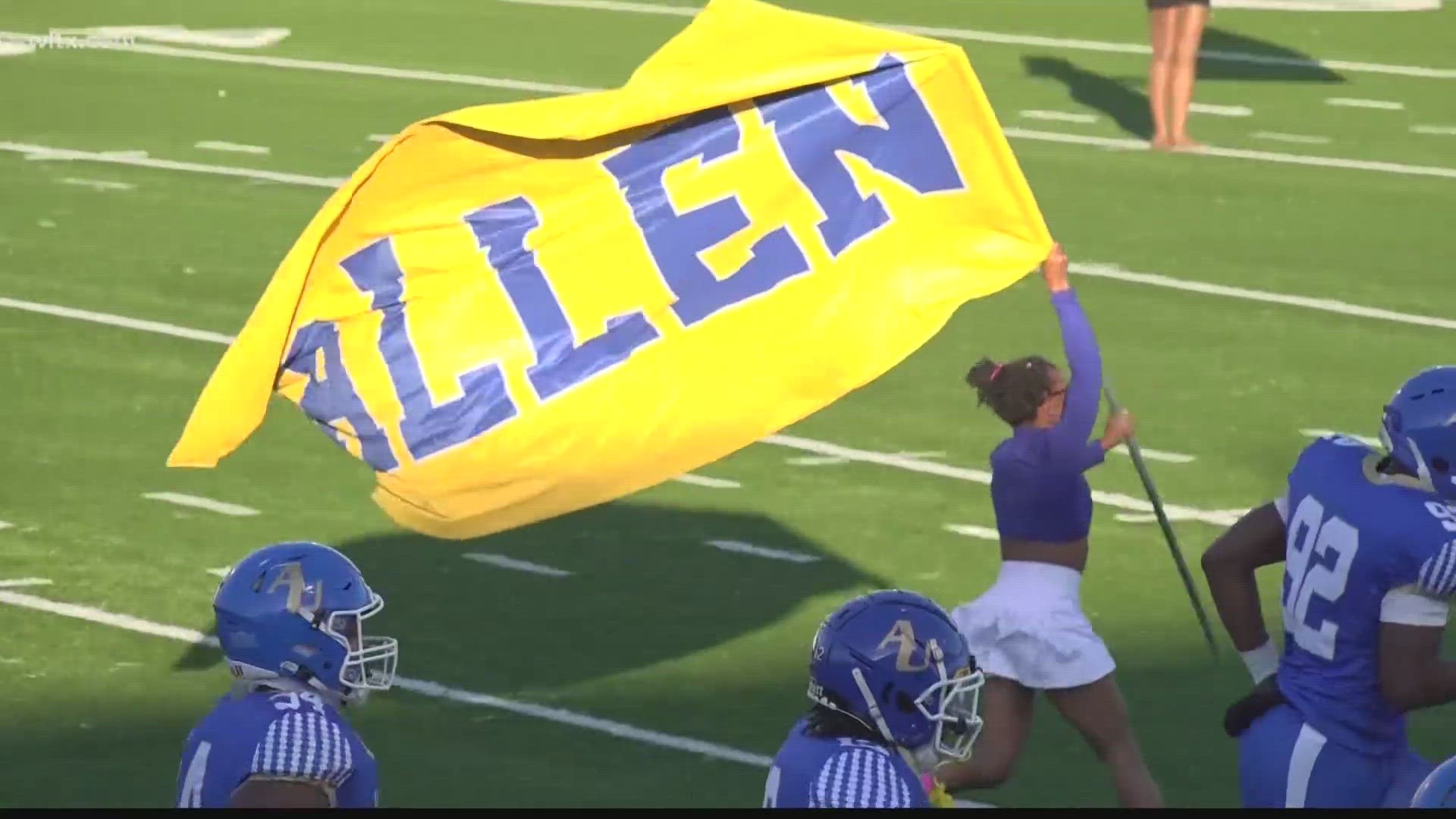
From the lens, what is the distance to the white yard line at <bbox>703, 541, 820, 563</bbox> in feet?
37.9

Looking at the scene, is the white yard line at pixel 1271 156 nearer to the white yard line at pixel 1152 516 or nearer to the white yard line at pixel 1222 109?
the white yard line at pixel 1222 109

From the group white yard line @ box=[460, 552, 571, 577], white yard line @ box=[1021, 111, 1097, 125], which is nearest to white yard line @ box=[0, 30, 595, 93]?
white yard line @ box=[1021, 111, 1097, 125]

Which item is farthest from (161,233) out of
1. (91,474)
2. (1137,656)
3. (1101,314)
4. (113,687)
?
(1137,656)

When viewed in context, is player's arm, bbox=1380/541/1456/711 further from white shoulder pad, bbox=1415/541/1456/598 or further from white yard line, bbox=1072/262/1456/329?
white yard line, bbox=1072/262/1456/329

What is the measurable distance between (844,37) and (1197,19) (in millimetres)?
9997

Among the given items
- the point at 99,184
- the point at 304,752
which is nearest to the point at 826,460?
the point at 304,752

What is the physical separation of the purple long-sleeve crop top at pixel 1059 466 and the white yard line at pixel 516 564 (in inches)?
137

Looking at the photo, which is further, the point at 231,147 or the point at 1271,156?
the point at 231,147

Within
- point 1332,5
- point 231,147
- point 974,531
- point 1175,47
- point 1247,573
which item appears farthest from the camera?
point 1332,5

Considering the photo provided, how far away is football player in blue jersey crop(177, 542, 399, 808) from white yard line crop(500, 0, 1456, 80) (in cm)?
1697

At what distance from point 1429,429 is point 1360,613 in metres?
0.51

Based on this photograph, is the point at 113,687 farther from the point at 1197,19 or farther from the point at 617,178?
the point at 1197,19

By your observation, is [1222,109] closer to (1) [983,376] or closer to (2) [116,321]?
(2) [116,321]

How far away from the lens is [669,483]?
41.7ft
